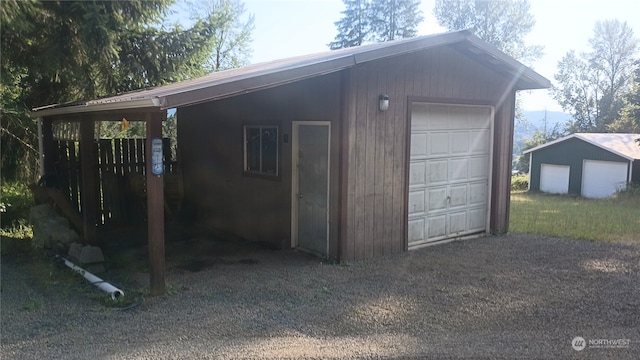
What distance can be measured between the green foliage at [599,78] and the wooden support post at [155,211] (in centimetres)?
4160

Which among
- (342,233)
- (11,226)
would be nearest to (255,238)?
(342,233)

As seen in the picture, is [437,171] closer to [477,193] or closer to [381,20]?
[477,193]

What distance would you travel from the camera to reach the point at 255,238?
8.19 metres

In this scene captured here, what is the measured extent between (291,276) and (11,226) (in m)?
6.70

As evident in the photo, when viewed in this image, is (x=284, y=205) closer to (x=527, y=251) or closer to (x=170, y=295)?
(x=170, y=295)

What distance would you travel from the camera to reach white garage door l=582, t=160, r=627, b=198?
25.9 m

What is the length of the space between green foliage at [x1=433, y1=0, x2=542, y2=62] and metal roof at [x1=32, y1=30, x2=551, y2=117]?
25.2 metres

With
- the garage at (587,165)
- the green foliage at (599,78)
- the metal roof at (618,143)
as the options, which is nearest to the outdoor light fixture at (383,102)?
the metal roof at (618,143)

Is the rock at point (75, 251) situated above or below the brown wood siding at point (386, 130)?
below

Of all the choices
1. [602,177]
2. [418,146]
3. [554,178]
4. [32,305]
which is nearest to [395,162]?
[418,146]

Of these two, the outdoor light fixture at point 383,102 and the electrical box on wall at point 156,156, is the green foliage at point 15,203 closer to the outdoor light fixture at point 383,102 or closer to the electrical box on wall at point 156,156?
the electrical box on wall at point 156,156

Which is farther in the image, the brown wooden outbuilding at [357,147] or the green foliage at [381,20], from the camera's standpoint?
the green foliage at [381,20]

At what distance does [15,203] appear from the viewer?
33.8 ft

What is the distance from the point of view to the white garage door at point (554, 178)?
28734 mm
